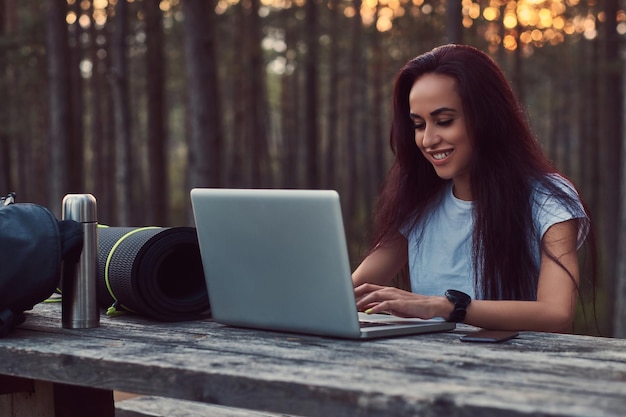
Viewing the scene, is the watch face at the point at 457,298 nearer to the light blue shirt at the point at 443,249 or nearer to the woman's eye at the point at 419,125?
the light blue shirt at the point at 443,249

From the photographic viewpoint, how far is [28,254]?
2459mm

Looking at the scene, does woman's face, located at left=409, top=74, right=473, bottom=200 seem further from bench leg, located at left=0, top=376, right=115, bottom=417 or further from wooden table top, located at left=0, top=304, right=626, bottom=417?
bench leg, located at left=0, top=376, right=115, bottom=417

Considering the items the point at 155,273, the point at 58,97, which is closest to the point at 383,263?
the point at 155,273

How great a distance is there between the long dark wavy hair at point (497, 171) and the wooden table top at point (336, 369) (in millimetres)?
532

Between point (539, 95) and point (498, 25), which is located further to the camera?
point (539, 95)

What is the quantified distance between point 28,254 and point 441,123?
1.38 metres

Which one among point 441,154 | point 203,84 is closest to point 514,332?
point 441,154

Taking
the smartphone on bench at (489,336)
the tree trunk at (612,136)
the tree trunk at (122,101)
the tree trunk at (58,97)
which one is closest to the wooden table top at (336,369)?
the smartphone on bench at (489,336)

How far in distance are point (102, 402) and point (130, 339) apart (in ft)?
1.59

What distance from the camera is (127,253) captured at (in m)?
2.76

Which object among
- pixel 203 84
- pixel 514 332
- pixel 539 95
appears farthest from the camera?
pixel 539 95

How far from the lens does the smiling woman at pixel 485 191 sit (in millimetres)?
2930

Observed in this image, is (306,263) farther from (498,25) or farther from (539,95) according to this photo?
(539,95)

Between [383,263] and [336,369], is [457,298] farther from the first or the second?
[383,263]
